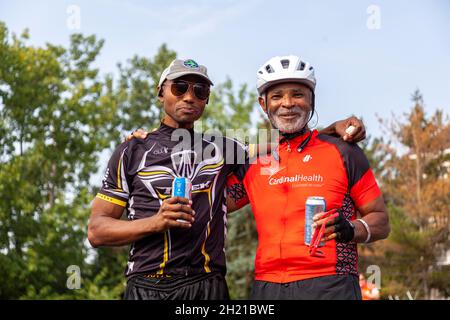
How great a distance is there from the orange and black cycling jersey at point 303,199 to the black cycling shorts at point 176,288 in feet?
1.56

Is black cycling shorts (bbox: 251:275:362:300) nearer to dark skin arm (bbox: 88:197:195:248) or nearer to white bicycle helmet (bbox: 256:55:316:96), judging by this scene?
dark skin arm (bbox: 88:197:195:248)

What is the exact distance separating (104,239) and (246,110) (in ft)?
134

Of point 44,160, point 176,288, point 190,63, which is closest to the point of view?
point 176,288

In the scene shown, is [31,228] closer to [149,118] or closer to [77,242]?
[77,242]

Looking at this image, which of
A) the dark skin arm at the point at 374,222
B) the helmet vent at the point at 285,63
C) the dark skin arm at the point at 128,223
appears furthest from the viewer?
the helmet vent at the point at 285,63

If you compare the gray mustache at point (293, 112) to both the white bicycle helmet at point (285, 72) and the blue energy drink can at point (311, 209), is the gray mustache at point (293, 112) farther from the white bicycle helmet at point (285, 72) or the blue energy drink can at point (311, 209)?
the blue energy drink can at point (311, 209)

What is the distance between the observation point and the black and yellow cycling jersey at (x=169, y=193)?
5.42 meters

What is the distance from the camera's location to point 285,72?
5871 mm

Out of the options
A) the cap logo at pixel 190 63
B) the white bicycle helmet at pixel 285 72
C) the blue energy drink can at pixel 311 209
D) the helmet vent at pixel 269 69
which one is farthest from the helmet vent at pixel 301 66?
the blue energy drink can at pixel 311 209

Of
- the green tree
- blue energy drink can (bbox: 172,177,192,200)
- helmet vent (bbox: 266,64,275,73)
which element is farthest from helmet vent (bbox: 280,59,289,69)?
the green tree

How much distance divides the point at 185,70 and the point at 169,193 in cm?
119

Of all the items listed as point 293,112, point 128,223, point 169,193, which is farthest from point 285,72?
point 128,223

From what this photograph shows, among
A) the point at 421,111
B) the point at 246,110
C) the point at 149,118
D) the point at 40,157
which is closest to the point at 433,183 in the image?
the point at 421,111

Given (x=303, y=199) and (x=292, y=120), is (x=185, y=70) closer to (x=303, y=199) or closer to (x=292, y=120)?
(x=292, y=120)
